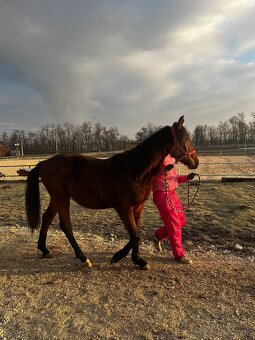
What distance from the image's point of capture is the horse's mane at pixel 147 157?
4.54m

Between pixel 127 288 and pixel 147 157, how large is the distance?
1.70 m

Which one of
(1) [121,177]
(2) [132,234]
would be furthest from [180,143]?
(2) [132,234]

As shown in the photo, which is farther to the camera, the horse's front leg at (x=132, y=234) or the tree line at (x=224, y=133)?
the tree line at (x=224, y=133)

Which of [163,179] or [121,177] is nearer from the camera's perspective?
[121,177]

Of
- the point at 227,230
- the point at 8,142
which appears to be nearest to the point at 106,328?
the point at 227,230

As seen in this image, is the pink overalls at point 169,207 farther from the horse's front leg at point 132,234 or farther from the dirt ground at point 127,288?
the horse's front leg at point 132,234

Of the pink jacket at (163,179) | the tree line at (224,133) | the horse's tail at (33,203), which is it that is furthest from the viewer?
the tree line at (224,133)

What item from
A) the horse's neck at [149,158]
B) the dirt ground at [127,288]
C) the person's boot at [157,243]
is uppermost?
the horse's neck at [149,158]

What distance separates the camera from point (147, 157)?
15.0 ft

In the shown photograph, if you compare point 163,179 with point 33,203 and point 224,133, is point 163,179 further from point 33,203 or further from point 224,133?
point 224,133

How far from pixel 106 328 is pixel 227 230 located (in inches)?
154

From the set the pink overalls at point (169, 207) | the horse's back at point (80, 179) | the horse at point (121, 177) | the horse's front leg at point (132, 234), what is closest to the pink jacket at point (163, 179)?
the pink overalls at point (169, 207)

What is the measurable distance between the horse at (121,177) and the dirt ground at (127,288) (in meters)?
0.49

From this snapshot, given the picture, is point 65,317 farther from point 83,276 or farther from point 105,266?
point 105,266
